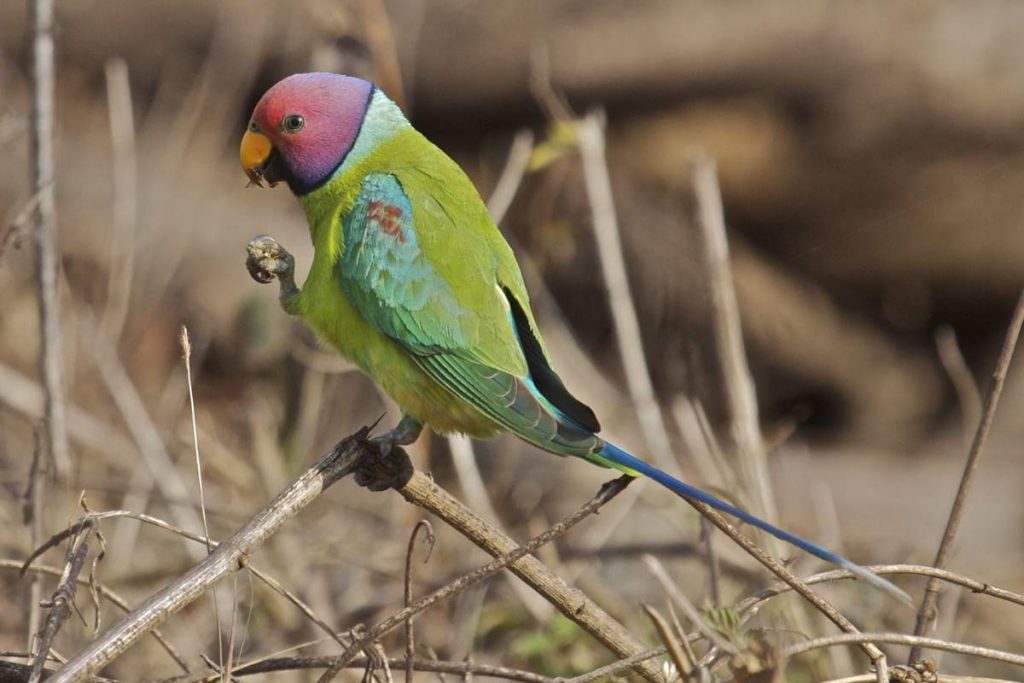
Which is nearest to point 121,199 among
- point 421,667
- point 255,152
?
point 255,152

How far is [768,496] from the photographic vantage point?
3742 millimetres

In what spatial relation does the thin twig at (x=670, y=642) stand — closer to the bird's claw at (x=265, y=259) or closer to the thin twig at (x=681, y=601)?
the thin twig at (x=681, y=601)

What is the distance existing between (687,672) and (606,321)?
449 centimetres

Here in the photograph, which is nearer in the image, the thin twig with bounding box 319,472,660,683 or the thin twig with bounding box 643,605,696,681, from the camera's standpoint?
the thin twig with bounding box 643,605,696,681

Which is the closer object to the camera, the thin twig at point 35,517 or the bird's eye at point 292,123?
the thin twig at point 35,517

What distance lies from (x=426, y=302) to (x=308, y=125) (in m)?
0.61

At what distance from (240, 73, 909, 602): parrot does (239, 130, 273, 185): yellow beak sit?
0.16 metres

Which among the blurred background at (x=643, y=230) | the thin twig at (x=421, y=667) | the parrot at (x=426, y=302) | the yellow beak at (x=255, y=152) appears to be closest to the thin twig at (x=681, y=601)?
the thin twig at (x=421, y=667)

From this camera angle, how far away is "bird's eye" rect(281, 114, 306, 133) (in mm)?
3152

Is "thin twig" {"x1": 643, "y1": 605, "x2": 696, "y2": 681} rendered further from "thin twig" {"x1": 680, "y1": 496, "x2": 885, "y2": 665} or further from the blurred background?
the blurred background

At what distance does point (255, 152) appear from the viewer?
3234 mm

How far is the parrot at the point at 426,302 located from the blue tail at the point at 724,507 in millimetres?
111

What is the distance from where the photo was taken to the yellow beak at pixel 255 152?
3219 mm

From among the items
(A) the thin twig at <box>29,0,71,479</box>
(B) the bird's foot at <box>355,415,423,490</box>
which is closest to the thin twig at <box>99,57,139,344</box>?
(A) the thin twig at <box>29,0,71,479</box>
